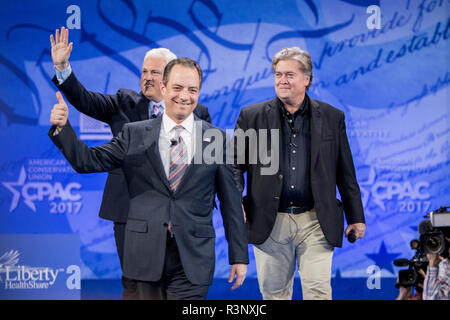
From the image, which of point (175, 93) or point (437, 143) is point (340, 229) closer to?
point (175, 93)

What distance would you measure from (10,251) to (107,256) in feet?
3.21

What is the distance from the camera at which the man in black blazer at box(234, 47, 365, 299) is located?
143 inches

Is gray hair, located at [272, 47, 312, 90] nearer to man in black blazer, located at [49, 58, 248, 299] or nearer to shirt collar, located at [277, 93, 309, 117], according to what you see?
shirt collar, located at [277, 93, 309, 117]

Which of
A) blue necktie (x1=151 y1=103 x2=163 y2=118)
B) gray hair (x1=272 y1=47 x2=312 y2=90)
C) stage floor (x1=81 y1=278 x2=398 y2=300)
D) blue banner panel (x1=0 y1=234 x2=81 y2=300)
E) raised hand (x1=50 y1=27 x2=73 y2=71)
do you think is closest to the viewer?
raised hand (x1=50 y1=27 x2=73 y2=71)

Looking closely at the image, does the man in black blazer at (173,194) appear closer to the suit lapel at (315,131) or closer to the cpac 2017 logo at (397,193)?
the suit lapel at (315,131)

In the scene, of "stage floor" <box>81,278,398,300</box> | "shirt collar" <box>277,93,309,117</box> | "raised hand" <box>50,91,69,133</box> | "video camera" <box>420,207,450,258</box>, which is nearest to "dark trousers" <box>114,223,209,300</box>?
"raised hand" <box>50,91,69,133</box>

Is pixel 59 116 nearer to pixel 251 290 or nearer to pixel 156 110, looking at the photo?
pixel 156 110

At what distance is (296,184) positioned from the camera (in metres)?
3.66

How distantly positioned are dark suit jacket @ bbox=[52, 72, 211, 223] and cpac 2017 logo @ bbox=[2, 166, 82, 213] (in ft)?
9.00

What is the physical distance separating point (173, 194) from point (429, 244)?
8.15 feet

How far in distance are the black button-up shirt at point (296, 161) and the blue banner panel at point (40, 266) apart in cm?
315

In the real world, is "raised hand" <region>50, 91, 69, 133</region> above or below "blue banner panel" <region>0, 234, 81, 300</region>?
above

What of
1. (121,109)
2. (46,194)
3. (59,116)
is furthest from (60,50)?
(46,194)

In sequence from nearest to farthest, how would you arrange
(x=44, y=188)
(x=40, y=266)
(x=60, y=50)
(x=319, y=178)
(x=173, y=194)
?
(x=173, y=194) < (x=60, y=50) < (x=319, y=178) < (x=40, y=266) < (x=44, y=188)
